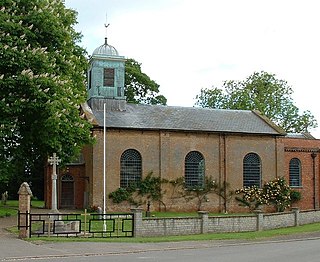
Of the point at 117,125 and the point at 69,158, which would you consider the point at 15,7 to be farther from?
the point at 117,125

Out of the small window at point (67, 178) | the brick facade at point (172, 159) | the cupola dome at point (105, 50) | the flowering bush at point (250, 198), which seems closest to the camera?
the brick facade at point (172, 159)

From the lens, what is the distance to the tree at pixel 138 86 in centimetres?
A: 6081

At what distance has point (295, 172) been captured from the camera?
161 feet

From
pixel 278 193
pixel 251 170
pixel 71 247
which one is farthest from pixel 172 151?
pixel 71 247

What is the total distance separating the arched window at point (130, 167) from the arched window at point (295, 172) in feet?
47.2

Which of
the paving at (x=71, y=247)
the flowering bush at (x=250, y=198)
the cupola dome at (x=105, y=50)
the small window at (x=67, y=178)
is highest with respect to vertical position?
the cupola dome at (x=105, y=50)

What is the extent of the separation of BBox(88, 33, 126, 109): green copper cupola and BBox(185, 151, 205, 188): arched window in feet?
23.9

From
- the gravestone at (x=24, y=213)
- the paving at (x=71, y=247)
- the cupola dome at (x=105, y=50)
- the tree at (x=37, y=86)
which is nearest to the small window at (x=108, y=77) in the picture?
the cupola dome at (x=105, y=50)

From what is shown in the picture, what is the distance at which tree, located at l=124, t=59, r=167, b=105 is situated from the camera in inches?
2394

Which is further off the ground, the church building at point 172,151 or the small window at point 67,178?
the church building at point 172,151

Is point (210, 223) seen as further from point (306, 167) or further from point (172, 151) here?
point (306, 167)

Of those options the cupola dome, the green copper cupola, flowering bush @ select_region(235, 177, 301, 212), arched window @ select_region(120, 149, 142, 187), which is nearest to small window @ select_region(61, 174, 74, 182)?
arched window @ select_region(120, 149, 142, 187)

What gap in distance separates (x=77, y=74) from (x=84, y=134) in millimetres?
4294

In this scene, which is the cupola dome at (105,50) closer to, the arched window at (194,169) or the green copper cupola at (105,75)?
the green copper cupola at (105,75)
